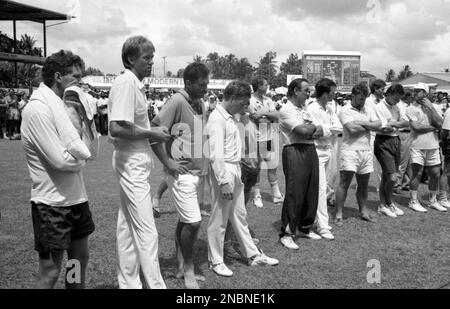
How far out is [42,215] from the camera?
300cm

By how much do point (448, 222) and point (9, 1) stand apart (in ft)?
90.6

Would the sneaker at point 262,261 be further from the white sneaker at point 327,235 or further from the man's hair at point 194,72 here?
the man's hair at point 194,72

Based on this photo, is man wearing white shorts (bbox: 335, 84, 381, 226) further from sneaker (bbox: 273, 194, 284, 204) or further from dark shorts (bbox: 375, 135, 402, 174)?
sneaker (bbox: 273, 194, 284, 204)

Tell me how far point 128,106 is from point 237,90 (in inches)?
59.6

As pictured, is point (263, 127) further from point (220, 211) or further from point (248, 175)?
point (220, 211)

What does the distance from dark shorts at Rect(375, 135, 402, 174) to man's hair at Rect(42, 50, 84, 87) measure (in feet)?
17.1

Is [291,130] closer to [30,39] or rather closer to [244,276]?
[244,276]

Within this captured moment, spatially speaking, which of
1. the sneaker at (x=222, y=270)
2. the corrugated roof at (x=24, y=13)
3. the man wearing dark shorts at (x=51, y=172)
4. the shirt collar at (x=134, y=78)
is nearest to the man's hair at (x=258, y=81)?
the sneaker at (x=222, y=270)

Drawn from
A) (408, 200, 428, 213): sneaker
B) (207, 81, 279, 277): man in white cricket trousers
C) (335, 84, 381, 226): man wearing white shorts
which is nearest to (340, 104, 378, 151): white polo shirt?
(335, 84, 381, 226): man wearing white shorts

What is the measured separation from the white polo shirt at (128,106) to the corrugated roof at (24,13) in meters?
27.5

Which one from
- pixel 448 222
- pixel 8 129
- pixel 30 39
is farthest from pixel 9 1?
pixel 448 222

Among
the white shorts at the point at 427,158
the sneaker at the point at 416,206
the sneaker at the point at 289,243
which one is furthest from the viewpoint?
the white shorts at the point at 427,158

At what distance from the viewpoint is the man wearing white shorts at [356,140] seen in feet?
21.1
